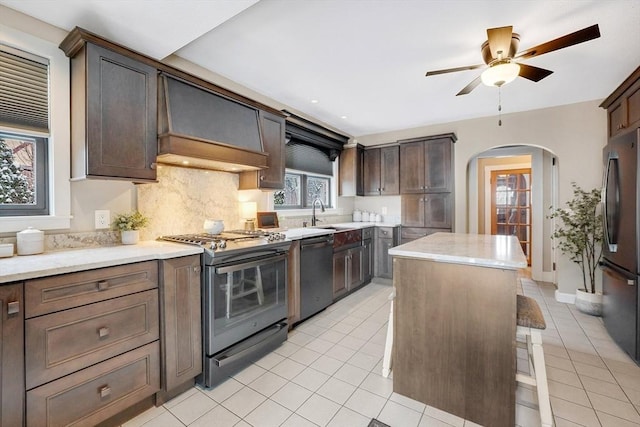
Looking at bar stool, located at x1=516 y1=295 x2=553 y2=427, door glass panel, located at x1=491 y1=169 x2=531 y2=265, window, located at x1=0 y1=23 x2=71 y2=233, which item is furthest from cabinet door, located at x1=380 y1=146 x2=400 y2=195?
window, located at x1=0 y1=23 x2=71 y2=233

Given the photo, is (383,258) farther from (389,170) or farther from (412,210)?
(389,170)

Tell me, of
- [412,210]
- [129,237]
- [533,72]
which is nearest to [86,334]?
[129,237]

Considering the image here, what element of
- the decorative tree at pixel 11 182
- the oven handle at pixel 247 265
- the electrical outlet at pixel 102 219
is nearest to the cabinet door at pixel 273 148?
the oven handle at pixel 247 265

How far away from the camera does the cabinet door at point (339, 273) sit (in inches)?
140

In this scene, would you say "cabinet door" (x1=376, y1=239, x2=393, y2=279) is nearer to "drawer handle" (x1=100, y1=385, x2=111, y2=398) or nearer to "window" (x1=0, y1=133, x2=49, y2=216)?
"drawer handle" (x1=100, y1=385, x2=111, y2=398)

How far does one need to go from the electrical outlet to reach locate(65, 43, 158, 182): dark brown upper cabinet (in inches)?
12.1

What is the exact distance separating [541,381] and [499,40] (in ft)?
7.06

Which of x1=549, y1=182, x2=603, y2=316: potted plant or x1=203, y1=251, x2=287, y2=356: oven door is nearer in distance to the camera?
x1=203, y1=251, x2=287, y2=356: oven door

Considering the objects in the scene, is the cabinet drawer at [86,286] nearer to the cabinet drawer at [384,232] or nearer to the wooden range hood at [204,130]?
the wooden range hood at [204,130]

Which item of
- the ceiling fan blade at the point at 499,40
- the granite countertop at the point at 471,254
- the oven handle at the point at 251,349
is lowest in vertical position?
the oven handle at the point at 251,349

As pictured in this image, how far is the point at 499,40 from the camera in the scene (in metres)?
1.94

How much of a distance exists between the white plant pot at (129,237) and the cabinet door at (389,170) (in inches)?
148

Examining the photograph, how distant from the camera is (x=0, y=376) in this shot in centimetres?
121

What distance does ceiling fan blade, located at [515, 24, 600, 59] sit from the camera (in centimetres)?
166
